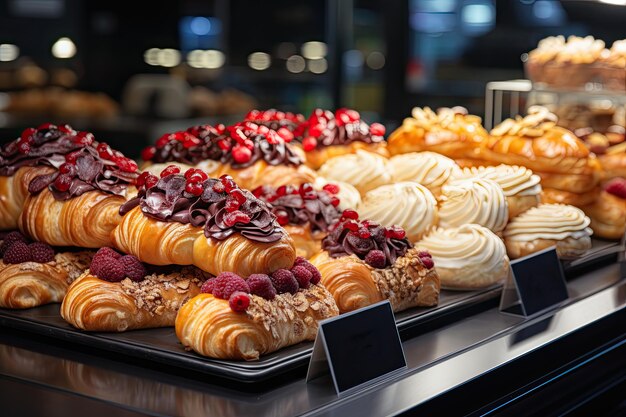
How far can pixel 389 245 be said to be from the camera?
102 inches

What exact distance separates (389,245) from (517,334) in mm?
432

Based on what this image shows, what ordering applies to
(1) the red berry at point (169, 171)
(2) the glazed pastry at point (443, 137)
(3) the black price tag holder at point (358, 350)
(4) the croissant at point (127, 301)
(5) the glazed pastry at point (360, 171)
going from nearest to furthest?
1. (3) the black price tag holder at point (358, 350)
2. (4) the croissant at point (127, 301)
3. (1) the red berry at point (169, 171)
4. (5) the glazed pastry at point (360, 171)
5. (2) the glazed pastry at point (443, 137)

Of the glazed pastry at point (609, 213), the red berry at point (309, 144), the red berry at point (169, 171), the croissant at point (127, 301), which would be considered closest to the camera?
the croissant at point (127, 301)

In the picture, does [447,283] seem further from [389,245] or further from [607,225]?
[607,225]

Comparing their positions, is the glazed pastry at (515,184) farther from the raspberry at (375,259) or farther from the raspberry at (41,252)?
the raspberry at (41,252)

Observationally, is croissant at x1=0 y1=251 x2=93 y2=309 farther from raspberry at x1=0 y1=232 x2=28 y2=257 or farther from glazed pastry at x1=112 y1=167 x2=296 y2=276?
glazed pastry at x1=112 y1=167 x2=296 y2=276

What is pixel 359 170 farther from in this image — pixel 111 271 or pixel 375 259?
pixel 111 271

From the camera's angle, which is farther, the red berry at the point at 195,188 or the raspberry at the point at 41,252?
the raspberry at the point at 41,252

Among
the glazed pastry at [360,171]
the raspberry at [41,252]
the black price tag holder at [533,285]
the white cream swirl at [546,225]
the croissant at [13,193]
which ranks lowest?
the black price tag holder at [533,285]

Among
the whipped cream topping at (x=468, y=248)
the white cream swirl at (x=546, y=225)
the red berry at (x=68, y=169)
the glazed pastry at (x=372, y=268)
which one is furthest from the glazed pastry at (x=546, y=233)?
the red berry at (x=68, y=169)

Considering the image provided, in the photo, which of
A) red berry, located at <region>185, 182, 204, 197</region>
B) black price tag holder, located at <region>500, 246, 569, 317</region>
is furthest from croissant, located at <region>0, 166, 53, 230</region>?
black price tag holder, located at <region>500, 246, 569, 317</region>

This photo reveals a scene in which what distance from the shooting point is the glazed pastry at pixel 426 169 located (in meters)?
3.21

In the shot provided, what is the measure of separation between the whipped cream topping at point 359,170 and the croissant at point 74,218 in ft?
3.31

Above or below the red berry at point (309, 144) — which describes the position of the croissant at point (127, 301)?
below
